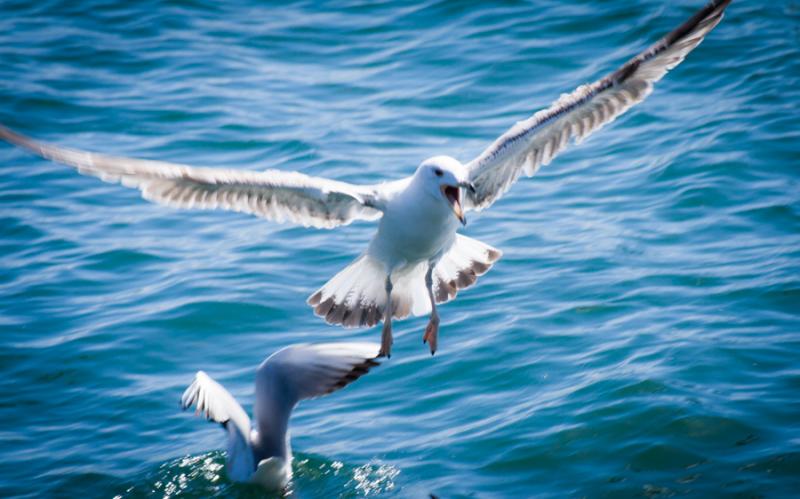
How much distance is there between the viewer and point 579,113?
749 centimetres

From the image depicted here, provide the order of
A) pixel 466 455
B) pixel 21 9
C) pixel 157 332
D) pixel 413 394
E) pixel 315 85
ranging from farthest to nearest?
pixel 21 9
pixel 315 85
pixel 157 332
pixel 413 394
pixel 466 455

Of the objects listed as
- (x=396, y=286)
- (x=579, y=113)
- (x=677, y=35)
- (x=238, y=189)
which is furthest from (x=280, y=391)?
(x=677, y=35)

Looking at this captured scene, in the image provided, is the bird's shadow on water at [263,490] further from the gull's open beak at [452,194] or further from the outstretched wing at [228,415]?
the gull's open beak at [452,194]

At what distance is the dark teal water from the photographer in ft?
22.9

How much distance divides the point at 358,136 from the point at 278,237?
2138 mm

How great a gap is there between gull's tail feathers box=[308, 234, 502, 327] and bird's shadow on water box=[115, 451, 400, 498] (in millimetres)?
1184

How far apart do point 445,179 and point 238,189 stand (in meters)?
1.45

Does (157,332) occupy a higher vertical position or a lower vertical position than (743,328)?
higher

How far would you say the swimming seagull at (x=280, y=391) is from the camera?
21.2 ft

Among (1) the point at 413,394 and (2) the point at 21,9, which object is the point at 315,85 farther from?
(1) the point at 413,394

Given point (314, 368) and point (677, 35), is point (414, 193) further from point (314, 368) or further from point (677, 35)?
point (677, 35)

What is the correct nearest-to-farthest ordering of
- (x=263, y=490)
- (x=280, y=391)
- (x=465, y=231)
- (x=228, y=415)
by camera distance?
(x=228, y=415), (x=280, y=391), (x=263, y=490), (x=465, y=231)

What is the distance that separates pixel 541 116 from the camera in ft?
22.9

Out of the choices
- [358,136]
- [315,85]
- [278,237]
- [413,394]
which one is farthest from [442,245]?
[315,85]
